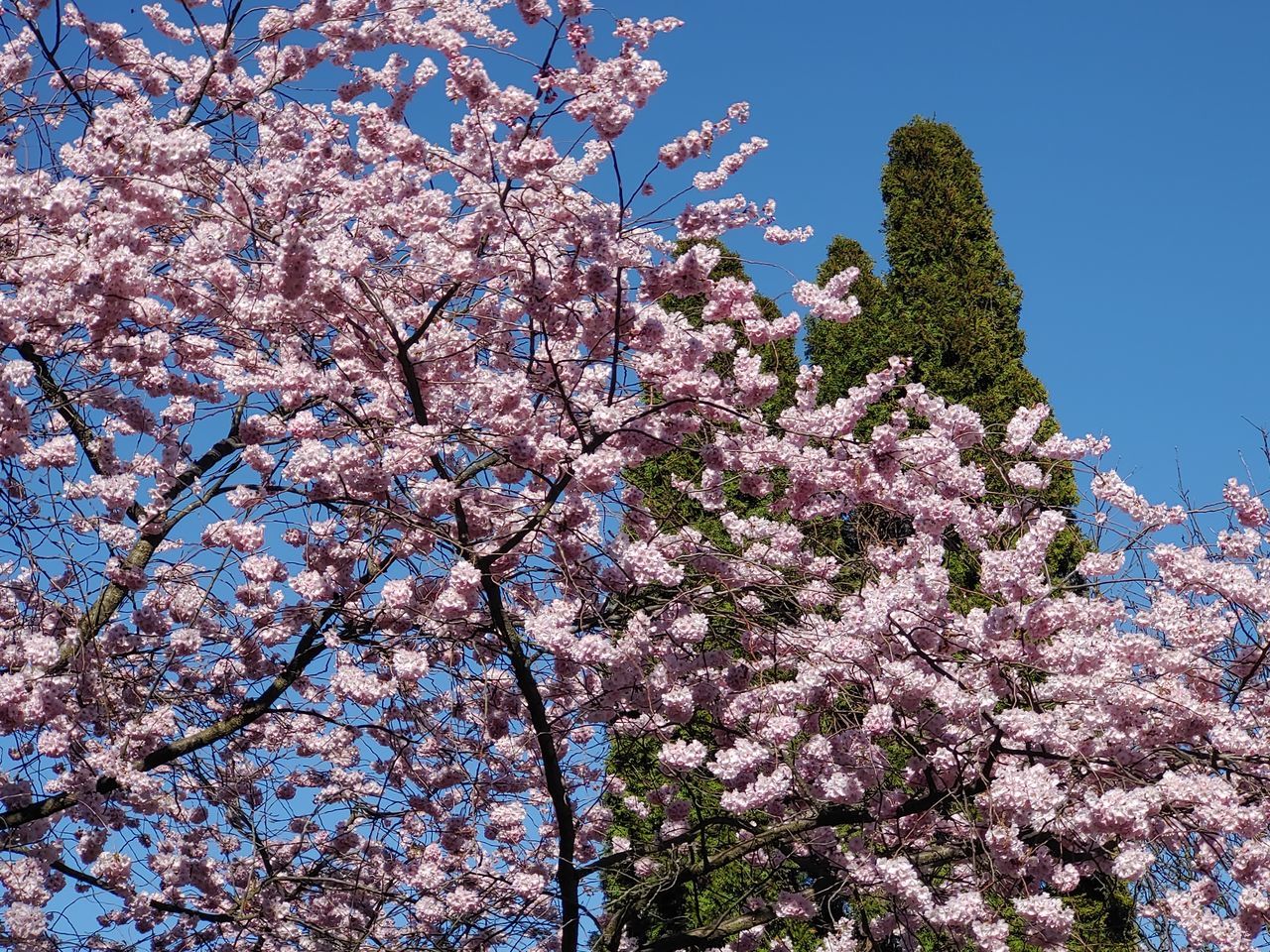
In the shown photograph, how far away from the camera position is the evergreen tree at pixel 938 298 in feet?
35.0

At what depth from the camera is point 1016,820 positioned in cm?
477

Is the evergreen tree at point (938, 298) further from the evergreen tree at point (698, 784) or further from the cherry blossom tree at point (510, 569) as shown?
the cherry blossom tree at point (510, 569)

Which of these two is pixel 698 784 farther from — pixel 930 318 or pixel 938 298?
pixel 938 298

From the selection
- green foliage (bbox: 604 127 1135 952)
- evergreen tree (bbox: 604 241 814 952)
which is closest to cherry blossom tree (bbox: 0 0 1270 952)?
evergreen tree (bbox: 604 241 814 952)

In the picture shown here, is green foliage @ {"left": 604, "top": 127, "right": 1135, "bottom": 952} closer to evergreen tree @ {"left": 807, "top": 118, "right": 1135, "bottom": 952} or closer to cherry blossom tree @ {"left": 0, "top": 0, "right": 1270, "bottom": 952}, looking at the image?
→ evergreen tree @ {"left": 807, "top": 118, "right": 1135, "bottom": 952}

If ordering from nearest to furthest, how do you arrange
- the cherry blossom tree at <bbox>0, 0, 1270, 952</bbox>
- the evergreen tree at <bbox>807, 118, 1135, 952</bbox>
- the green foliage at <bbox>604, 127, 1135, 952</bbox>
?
1. the cherry blossom tree at <bbox>0, 0, 1270, 952</bbox>
2. the green foliage at <bbox>604, 127, 1135, 952</bbox>
3. the evergreen tree at <bbox>807, 118, 1135, 952</bbox>

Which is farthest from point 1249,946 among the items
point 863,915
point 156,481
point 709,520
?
point 709,520

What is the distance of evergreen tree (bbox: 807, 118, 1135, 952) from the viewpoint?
35.0ft

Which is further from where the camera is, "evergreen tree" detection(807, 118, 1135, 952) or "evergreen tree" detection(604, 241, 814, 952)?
"evergreen tree" detection(807, 118, 1135, 952)

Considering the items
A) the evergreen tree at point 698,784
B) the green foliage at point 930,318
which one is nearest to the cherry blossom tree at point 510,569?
the evergreen tree at point 698,784

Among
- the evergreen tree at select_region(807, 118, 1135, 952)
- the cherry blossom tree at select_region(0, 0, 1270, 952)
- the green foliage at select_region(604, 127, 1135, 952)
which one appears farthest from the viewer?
the evergreen tree at select_region(807, 118, 1135, 952)

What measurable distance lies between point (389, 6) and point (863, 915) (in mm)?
4574

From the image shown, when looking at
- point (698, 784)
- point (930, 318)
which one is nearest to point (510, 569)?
point (698, 784)

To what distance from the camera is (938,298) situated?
11.2 meters
